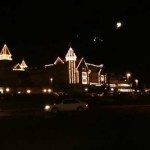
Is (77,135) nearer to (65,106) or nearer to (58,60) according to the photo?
(65,106)

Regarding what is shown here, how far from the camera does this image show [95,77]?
135000mm

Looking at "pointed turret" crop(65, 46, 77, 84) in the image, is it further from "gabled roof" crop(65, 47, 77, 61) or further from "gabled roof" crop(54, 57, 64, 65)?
"gabled roof" crop(54, 57, 64, 65)

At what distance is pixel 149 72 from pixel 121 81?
61.6 m

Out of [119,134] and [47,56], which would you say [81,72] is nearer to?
[47,56]

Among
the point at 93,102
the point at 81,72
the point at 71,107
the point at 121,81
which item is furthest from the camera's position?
the point at 121,81

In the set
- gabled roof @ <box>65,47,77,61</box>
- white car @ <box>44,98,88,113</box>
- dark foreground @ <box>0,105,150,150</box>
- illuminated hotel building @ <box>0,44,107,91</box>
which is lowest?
dark foreground @ <box>0,105,150,150</box>

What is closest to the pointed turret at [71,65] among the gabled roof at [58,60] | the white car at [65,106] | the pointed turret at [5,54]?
the gabled roof at [58,60]

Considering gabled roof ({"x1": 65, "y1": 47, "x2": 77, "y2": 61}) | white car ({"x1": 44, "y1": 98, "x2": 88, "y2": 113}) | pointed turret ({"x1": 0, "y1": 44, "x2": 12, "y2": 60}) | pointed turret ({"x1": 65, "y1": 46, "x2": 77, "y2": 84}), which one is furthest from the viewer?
pointed turret ({"x1": 0, "y1": 44, "x2": 12, "y2": 60})

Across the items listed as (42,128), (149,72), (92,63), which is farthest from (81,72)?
(42,128)

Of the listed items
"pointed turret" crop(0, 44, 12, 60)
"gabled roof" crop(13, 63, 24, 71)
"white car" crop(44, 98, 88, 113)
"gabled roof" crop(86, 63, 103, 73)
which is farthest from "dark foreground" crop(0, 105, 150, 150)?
"pointed turret" crop(0, 44, 12, 60)

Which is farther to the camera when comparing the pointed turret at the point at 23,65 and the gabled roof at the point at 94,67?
the pointed turret at the point at 23,65

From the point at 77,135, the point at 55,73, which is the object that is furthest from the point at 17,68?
the point at 77,135

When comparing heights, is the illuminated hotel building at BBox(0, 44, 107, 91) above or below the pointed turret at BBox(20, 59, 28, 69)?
below

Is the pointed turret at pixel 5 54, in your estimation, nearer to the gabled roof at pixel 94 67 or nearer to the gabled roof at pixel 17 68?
the gabled roof at pixel 17 68
